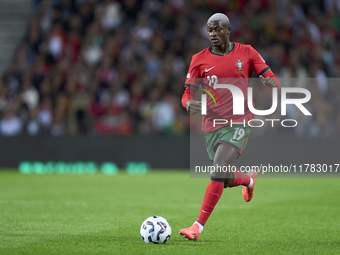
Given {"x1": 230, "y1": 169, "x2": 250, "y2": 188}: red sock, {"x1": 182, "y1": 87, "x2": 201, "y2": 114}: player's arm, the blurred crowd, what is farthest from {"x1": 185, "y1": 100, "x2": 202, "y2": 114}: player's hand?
the blurred crowd

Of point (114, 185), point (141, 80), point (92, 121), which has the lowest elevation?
point (114, 185)

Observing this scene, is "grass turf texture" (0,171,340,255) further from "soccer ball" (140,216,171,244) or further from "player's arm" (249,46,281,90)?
"player's arm" (249,46,281,90)

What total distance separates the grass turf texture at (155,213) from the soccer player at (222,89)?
1.98 feet

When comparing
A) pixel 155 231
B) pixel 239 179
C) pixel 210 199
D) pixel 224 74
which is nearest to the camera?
pixel 155 231

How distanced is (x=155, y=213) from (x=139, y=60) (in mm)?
9845

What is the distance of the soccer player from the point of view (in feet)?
22.1

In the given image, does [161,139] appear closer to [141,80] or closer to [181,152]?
[181,152]

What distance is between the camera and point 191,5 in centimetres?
1983

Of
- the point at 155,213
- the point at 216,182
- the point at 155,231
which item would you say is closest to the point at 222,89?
the point at 216,182

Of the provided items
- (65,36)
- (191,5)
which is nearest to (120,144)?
(65,36)

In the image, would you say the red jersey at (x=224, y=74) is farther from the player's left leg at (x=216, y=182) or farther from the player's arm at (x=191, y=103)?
the player's left leg at (x=216, y=182)

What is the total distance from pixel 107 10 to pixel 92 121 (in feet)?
13.8

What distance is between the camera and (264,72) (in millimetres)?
6953

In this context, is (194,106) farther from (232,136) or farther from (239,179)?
(239,179)
